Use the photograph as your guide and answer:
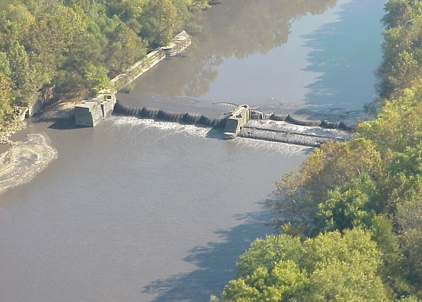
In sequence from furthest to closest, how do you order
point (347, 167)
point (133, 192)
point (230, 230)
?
point (133, 192) < point (230, 230) < point (347, 167)

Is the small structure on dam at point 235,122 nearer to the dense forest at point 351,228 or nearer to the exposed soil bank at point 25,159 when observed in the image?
the dense forest at point 351,228

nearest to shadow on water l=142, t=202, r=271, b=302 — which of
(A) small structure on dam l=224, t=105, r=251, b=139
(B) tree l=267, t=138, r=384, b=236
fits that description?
(B) tree l=267, t=138, r=384, b=236

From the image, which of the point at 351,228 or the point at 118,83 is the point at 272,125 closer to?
the point at 118,83

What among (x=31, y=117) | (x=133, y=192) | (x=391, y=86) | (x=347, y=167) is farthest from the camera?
(x=31, y=117)

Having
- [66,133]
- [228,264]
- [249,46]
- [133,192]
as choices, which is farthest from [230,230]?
[249,46]

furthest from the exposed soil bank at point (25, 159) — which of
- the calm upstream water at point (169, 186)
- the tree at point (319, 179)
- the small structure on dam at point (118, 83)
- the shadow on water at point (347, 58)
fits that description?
the shadow on water at point (347, 58)

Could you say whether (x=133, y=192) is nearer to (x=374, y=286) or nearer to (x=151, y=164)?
(x=151, y=164)

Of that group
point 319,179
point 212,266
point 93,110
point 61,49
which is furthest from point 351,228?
point 61,49
